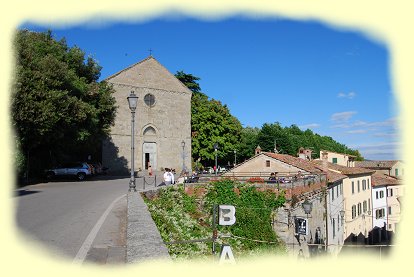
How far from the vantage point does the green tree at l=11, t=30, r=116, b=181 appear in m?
20.6

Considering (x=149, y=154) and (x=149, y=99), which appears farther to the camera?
(x=149, y=99)

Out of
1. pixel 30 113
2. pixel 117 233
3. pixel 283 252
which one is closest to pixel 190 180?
pixel 283 252

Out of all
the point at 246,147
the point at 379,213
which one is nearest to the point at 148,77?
the point at 246,147

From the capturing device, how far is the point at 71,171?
27.6m

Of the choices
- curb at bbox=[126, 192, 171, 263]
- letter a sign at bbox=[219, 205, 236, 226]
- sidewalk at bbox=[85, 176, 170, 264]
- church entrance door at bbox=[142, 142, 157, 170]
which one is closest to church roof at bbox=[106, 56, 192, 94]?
church entrance door at bbox=[142, 142, 157, 170]

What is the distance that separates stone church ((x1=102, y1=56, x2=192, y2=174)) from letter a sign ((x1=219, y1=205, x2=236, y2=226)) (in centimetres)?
3517

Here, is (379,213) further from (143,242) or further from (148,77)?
(143,242)

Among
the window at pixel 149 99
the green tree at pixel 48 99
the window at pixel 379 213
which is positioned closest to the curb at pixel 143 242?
the green tree at pixel 48 99

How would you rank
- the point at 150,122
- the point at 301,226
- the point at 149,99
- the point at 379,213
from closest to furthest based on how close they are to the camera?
the point at 301,226, the point at 379,213, the point at 150,122, the point at 149,99

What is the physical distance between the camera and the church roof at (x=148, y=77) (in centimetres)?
4356

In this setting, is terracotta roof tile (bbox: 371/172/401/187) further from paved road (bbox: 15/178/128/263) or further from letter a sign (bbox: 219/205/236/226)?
letter a sign (bbox: 219/205/236/226)

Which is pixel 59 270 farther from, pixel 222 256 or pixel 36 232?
pixel 36 232

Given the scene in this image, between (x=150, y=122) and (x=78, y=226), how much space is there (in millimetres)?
36752

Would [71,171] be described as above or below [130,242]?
above
